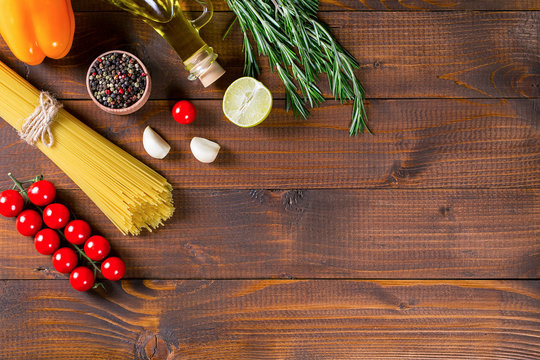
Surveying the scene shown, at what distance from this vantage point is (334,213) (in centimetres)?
121

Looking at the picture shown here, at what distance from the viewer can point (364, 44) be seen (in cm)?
120

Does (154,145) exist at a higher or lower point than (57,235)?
higher

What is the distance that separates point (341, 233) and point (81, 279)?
661 millimetres

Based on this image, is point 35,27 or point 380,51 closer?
point 35,27

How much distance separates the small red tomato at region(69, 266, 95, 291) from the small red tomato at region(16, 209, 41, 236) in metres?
0.15

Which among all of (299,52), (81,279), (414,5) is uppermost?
Result: (414,5)

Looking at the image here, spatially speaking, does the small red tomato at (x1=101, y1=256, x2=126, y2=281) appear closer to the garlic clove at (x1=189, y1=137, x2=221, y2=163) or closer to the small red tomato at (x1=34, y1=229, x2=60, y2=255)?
the small red tomato at (x1=34, y1=229, x2=60, y2=255)

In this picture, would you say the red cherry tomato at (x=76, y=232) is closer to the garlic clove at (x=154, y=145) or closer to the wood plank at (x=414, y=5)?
the garlic clove at (x=154, y=145)

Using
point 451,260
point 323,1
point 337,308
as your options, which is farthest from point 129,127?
point 451,260

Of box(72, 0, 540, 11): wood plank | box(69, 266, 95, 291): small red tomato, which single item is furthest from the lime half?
box(69, 266, 95, 291): small red tomato

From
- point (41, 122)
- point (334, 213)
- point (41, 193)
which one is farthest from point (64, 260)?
point (334, 213)

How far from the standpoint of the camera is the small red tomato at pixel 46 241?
1.15 m

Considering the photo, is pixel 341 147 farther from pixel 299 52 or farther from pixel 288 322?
pixel 288 322

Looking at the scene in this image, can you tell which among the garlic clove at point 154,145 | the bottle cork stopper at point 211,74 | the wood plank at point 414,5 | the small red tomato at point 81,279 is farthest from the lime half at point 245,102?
the small red tomato at point 81,279
